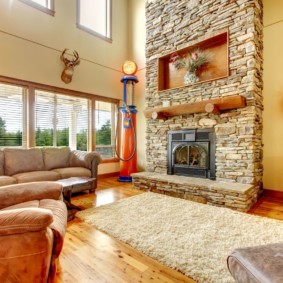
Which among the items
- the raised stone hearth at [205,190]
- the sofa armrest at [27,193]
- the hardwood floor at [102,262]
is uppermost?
the sofa armrest at [27,193]

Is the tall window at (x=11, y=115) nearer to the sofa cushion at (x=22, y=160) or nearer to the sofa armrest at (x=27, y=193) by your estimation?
the sofa cushion at (x=22, y=160)

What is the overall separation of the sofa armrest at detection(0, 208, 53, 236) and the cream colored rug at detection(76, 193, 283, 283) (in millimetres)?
1065

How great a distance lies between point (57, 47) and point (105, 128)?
2.17 metres

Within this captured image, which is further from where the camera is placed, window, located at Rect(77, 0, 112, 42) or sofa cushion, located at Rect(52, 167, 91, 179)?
window, located at Rect(77, 0, 112, 42)

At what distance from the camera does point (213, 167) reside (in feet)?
11.8

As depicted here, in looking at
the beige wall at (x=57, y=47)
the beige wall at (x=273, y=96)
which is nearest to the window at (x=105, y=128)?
the beige wall at (x=57, y=47)

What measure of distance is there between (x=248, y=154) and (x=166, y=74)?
8.29ft

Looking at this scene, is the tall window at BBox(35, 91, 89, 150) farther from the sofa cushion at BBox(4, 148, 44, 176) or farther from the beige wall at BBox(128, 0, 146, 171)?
the beige wall at BBox(128, 0, 146, 171)

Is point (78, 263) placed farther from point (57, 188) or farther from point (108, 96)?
point (108, 96)

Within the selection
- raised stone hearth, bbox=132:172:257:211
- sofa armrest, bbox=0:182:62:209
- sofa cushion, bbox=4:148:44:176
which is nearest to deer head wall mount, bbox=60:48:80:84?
sofa cushion, bbox=4:148:44:176

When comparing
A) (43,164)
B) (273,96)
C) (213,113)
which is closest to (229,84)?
(213,113)

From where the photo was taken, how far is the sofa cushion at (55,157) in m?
3.86

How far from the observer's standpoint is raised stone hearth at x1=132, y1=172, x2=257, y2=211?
2842 mm

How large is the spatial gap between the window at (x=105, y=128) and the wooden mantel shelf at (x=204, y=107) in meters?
1.57
